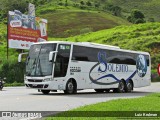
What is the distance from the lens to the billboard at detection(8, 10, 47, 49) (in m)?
46.9

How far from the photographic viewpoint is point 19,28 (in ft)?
158

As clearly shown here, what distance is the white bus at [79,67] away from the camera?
2380cm

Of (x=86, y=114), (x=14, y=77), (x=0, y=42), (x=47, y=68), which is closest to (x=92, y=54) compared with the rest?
(x=47, y=68)

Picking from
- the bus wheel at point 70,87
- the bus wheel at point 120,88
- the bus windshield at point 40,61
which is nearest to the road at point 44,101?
the bus wheel at point 70,87

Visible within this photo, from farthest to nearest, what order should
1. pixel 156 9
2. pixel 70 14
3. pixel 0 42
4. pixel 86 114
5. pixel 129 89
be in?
pixel 156 9 < pixel 70 14 < pixel 0 42 < pixel 129 89 < pixel 86 114

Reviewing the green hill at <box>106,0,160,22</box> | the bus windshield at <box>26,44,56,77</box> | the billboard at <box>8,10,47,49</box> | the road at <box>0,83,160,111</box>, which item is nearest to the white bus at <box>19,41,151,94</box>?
the bus windshield at <box>26,44,56,77</box>

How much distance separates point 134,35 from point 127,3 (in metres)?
111

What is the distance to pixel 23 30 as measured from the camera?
48.9 meters

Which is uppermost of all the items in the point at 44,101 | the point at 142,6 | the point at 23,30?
the point at 142,6

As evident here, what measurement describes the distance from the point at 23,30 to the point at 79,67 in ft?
80.9

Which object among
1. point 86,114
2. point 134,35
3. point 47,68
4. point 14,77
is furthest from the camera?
point 134,35

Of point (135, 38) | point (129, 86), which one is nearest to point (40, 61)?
point (129, 86)

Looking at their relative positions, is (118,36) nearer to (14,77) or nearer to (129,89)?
(14,77)

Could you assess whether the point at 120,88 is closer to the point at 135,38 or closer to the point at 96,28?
the point at 135,38
